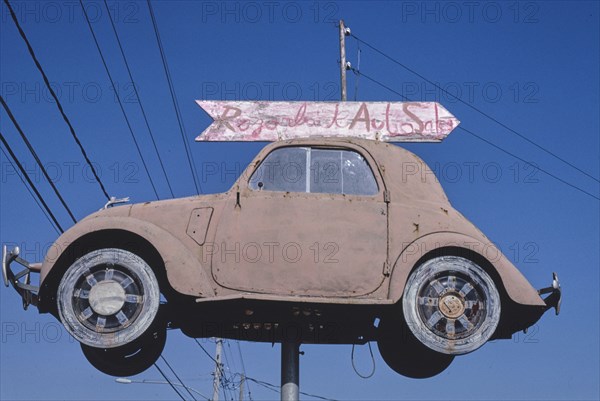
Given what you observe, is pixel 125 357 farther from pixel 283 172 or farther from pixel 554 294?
pixel 554 294

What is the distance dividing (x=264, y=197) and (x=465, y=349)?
2231 mm

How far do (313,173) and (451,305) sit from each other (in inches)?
68.5

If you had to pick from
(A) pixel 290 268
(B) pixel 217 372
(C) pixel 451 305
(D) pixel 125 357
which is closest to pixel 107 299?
(D) pixel 125 357

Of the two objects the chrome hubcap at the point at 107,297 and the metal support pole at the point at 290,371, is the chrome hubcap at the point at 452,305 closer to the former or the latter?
the metal support pole at the point at 290,371

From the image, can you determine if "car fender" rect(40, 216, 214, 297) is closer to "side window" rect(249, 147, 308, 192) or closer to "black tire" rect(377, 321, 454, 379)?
"side window" rect(249, 147, 308, 192)

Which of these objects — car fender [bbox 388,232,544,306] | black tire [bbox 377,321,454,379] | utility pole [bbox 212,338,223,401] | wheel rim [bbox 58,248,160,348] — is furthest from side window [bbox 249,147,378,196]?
utility pole [bbox 212,338,223,401]

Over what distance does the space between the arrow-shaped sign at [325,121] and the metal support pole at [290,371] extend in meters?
2.02

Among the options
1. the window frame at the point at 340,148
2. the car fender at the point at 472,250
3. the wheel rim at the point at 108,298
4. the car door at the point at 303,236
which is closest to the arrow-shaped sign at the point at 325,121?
the window frame at the point at 340,148

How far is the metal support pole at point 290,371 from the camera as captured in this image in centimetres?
768

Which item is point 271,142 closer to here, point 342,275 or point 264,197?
point 264,197

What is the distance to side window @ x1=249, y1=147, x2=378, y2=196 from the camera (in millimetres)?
8398

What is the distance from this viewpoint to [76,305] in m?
7.82

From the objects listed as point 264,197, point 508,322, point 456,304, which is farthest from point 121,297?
point 508,322

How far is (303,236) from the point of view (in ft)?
26.5
